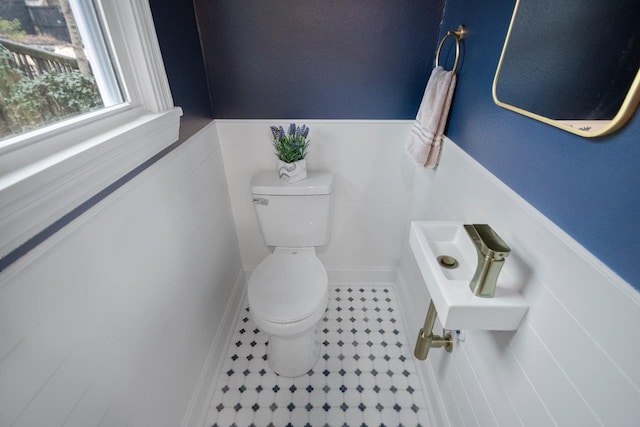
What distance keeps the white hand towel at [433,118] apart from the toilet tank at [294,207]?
459mm

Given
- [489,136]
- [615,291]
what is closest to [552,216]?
[615,291]

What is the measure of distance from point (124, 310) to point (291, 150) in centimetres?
92

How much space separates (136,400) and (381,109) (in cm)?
147

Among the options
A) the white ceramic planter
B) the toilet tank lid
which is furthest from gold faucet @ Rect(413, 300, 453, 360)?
the white ceramic planter

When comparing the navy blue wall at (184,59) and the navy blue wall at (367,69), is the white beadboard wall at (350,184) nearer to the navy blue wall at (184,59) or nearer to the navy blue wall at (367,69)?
the navy blue wall at (367,69)

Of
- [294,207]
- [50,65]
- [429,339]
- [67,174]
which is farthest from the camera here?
[294,207]

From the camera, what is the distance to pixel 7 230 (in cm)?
46

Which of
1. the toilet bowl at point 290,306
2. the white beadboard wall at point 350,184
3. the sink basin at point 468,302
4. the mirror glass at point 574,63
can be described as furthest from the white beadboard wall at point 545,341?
the toilet bowl at point 290,306

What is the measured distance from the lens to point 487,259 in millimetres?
659

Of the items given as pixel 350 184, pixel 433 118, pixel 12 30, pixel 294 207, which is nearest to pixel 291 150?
pixel 294 207

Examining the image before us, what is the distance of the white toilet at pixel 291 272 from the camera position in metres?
1.21

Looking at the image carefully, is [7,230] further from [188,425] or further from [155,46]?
[188,425]

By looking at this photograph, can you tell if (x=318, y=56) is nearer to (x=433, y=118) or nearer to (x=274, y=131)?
(x=274, y=131)

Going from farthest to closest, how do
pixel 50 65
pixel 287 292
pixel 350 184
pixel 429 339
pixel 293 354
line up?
pixel 350 184 < pixel 293 354 < pixel 287 292 < pixel 429 339 < pixel 50 65
